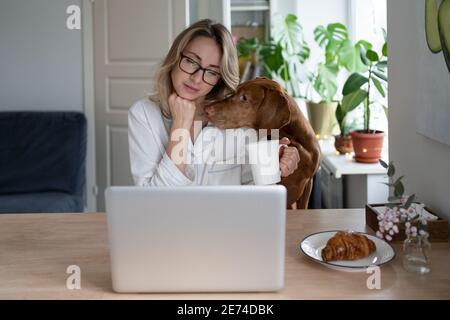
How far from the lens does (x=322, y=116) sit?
366 centimetres

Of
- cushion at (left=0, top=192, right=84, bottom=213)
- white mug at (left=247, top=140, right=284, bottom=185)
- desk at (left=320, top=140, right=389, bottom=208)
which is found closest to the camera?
white mug at (left=247, top=140, right=284, bottom=185)

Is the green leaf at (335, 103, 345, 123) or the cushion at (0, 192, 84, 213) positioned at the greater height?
the green leaf at (335, 103, 345, 123)

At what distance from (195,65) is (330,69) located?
6.12 feet

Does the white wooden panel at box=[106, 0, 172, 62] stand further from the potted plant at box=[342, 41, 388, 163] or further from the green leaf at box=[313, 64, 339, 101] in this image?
the potted plant at box=[342, 41, 388, 163]

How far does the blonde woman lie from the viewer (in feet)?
5.96

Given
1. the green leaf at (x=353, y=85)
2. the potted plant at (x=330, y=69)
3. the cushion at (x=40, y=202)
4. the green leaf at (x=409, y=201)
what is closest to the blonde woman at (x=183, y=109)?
the green leaf at (x=409, y=201)

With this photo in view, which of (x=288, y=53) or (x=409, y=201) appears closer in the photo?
(x=409, y=201)

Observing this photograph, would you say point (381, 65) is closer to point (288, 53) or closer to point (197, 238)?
point (288, 53)

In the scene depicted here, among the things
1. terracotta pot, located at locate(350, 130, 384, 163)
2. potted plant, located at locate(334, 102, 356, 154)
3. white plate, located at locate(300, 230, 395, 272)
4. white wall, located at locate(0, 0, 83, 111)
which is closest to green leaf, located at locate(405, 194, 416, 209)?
white plate, located at locate(300, 230, 395, 272)

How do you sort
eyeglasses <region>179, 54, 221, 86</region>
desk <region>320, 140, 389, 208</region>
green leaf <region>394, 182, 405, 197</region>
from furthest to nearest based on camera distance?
desk <region>320, 140, 389, 208</region> → eyeglasses <region>179, 54, 221, 86</region> → green leaf <region>394, 182, 405, 197</region>

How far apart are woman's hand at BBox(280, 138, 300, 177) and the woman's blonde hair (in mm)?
245

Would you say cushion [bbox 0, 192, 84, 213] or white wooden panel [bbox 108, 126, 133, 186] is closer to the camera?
cushion [bbox 0, 192, 84, 213]

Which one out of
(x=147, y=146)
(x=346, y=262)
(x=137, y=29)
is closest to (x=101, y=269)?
(x=346, y=262)
